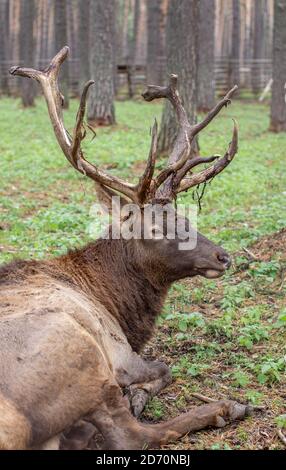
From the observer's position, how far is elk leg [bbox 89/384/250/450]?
14.2ft

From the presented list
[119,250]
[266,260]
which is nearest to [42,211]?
[266,260]

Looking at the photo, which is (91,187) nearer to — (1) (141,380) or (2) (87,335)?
(1) (141,380)

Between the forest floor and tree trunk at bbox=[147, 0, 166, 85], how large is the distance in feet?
48.6

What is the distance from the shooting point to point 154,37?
103 ft

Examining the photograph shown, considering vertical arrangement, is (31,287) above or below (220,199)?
above

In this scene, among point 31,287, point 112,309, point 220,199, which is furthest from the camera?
point 220,199

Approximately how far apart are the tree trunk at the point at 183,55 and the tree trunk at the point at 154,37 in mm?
17575

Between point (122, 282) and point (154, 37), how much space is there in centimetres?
2731

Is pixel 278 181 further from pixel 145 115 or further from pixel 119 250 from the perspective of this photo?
pixel 145 115

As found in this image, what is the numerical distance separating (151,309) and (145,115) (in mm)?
19953

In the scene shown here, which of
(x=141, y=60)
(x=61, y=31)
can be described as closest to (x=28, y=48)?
(x=61, y=31)

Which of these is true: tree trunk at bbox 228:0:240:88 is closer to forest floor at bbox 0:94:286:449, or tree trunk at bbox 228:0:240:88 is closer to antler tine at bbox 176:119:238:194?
forest floor at bbox 0:94:286:449

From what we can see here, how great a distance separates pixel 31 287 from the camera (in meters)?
5.02

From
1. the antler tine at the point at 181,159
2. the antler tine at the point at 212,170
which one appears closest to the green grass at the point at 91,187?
the antler tine at the point at 181,159
